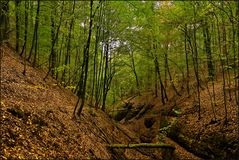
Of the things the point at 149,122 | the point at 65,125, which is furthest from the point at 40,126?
the point at 149,122

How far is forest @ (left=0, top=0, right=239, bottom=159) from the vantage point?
14.3m

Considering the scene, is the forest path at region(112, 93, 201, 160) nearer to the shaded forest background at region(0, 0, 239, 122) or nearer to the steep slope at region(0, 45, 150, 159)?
the shaded forest background at region(0, 0, 239, 122)

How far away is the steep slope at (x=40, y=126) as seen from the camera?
29.7 feet

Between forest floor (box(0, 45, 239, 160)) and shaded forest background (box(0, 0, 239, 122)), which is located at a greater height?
shaded forest background (box(0, 0, 239, 122))

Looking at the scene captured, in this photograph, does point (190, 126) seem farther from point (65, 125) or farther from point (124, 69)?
point (65, 125)

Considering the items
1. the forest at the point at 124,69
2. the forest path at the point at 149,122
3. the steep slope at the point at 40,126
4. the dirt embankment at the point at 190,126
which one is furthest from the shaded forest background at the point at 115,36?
the forest path at the point at 149,122

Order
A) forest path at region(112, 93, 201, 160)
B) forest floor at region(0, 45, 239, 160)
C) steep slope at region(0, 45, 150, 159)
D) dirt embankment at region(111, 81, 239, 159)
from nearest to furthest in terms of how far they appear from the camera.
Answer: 1. steep slope at region(0, 45, 150, 159)
2. forest floor at region(0, 45, 239, 160)
3. dirt embankment at region(111, 81, 239, 159)
4. forest path at region(112, 93, 201, 160)

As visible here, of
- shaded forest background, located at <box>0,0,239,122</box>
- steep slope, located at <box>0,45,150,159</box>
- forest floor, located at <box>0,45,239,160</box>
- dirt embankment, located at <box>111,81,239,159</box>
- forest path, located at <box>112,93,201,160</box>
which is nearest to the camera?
steep slope, located at <box>0,45,150,159</box>

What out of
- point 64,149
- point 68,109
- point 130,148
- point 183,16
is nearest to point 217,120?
point 130,148

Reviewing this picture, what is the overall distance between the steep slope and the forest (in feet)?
0.22

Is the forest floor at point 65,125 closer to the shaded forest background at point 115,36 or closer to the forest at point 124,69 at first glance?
the forest at point 124,69

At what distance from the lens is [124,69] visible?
85.4 ft

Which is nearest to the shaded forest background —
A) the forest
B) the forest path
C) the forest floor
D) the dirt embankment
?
the forest

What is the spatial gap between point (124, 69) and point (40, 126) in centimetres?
1578
